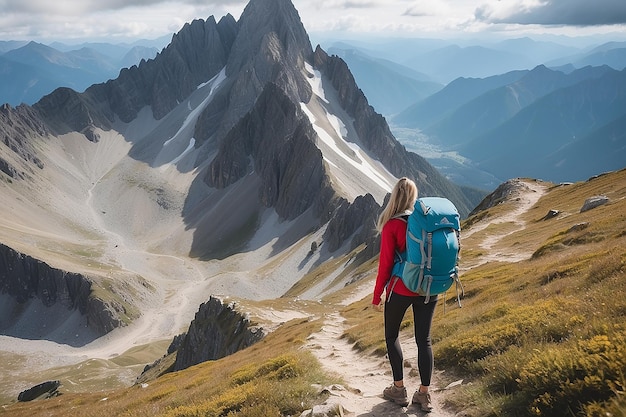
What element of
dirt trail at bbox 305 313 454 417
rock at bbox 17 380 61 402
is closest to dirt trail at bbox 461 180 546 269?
dirt trail at bbox 305 313 454 417

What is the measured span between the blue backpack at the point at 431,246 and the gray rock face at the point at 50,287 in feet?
481

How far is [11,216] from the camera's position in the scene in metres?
185

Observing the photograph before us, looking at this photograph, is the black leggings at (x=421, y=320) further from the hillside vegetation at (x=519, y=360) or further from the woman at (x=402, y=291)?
the hillside vegetation at (x=519, y=360)

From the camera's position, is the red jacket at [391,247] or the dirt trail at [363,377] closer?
the red jacket at [391,247]

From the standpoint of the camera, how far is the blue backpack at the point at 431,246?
936 centimetres

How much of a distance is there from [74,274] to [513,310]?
15741 cm

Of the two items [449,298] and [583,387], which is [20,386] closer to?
[449,298]

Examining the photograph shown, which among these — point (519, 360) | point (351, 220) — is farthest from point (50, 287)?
point (519, 360)

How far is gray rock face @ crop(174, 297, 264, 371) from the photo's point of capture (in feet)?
161

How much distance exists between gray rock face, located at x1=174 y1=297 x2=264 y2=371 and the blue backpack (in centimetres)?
3736

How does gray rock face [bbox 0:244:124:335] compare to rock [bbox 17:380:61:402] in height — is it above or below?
above

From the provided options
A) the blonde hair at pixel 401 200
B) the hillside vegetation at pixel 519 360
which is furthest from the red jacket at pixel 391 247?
the hillside vegetation at pixel 519 360

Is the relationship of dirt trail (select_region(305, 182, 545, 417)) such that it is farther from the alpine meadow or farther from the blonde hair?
the blonde hair

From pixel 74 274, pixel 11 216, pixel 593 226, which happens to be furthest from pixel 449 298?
pixel 11 216
